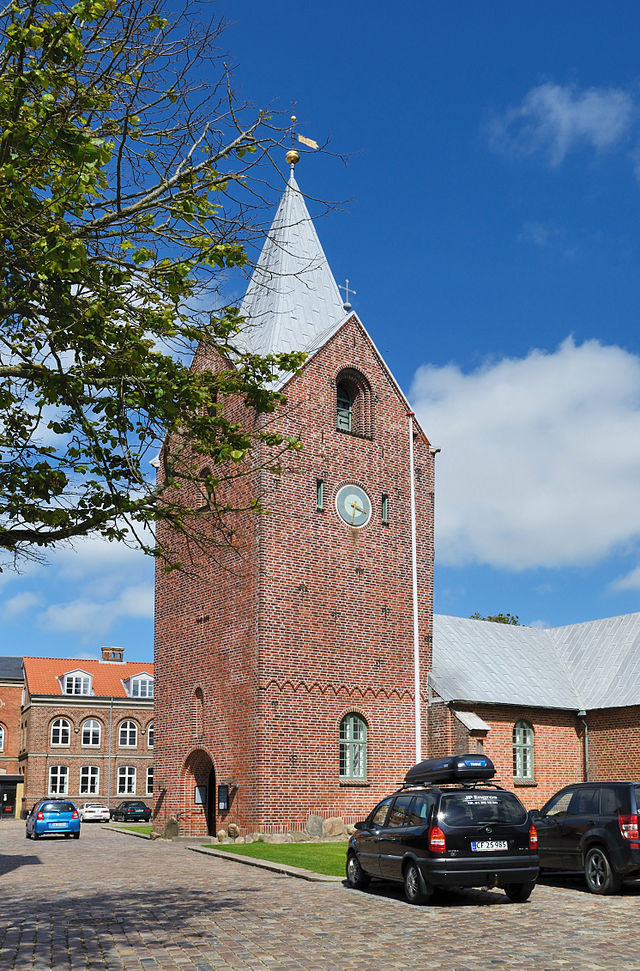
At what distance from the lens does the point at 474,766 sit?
15570 millimetres

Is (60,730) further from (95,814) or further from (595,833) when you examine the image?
(595,833)

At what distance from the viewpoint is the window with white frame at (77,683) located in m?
66.1

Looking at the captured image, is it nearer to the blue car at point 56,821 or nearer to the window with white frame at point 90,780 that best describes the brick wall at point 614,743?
the blue car at point 56,821

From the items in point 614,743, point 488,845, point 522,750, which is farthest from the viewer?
point 614,743

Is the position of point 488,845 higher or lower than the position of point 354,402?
lower

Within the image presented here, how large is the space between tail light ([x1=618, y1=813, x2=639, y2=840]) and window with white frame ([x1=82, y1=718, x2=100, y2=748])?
56.0 metres

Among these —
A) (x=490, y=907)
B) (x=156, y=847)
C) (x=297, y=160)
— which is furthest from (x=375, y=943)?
(x=297, y=160)

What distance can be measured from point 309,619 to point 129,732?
43.9 m

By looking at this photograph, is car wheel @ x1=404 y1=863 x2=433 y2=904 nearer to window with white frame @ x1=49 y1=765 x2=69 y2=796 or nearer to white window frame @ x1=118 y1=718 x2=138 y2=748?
window with white frame @ x1=49 y1=765 x2=69 y2=796

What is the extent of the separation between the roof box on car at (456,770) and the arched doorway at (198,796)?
1327 centimetres

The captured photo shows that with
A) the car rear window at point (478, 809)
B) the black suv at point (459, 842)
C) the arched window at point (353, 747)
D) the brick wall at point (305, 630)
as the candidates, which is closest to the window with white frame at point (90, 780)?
the brick wall at point (305, 630)

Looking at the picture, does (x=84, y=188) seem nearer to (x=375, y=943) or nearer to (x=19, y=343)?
(x=19, y=343)

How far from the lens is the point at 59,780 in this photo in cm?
6356

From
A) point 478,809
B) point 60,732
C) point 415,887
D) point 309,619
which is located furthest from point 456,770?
point 60,732
